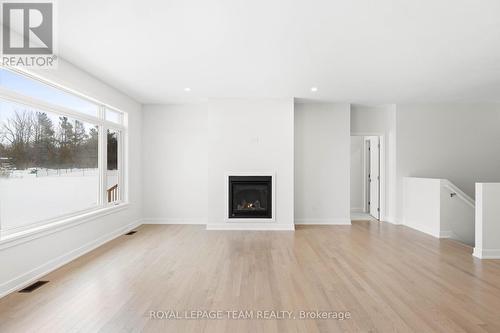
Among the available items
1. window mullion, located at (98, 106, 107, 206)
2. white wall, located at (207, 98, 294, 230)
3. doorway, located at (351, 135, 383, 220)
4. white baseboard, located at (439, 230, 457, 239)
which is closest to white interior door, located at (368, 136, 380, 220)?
doorway, located at (351, 135, 383, 220)

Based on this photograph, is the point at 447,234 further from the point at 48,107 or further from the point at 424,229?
the point at 48,107

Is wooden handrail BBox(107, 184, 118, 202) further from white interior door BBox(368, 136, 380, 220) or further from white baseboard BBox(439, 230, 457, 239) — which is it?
white baseboard BBox(439, 230, 457, 239)

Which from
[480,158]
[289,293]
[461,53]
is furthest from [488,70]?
[289,293]

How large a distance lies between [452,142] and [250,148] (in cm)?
471

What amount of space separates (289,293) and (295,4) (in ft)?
9.18

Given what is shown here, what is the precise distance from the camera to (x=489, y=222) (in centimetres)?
395

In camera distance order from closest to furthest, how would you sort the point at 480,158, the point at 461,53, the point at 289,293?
1. the point at 289,293
2. the point at 461,53
3. the point at 480,158

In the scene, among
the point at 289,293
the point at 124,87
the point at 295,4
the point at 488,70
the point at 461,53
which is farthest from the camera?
the point at 124,87

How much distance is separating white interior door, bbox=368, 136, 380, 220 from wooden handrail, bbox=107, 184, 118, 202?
6089mm

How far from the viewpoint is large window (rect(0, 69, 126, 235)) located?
2947 millimetres

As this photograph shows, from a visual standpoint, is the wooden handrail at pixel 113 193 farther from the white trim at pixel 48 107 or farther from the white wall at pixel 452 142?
the white wall at pixel 452 142

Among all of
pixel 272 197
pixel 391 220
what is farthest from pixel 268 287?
pixel 391 220

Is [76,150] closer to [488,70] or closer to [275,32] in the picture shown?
[275,32]

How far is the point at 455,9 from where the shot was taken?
7.97 feet
